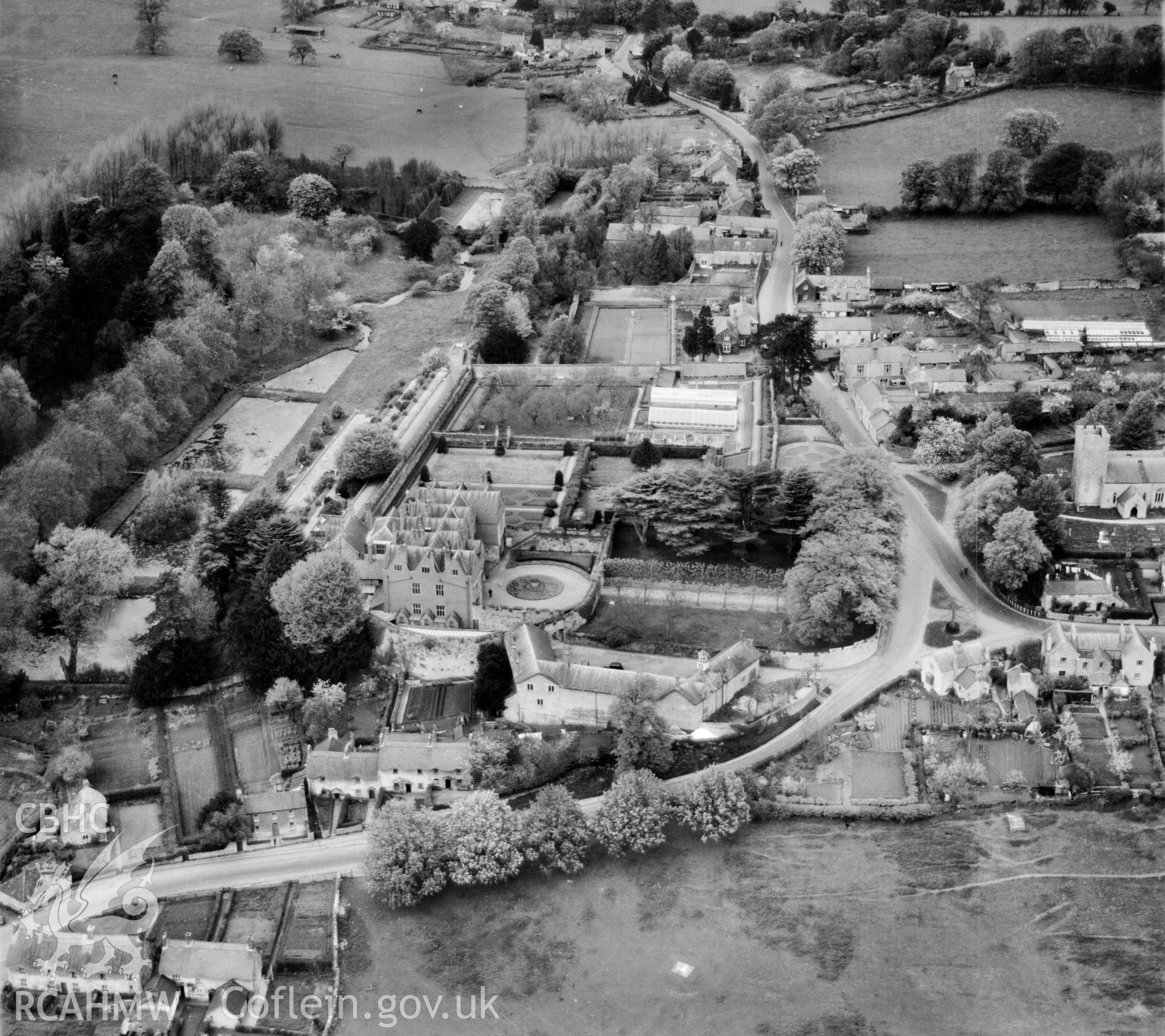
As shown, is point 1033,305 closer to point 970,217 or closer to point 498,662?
point 970,217

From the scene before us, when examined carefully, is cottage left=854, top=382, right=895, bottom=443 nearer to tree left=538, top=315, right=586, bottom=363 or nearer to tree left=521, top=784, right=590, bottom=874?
tree left=538, top=315, right=586, bottom=363

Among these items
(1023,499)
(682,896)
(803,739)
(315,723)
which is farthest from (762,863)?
(1023,499)

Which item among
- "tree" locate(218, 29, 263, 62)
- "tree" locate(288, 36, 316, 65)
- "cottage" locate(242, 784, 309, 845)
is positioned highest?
"tree" locate(218, 29, 263, 62)

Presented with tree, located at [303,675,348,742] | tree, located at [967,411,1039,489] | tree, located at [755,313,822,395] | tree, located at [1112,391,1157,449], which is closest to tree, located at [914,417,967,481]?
tree, located at [967,411,1039,489]

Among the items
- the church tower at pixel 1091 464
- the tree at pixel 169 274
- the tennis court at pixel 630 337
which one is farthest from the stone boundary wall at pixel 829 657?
the tree at pixel 169 274

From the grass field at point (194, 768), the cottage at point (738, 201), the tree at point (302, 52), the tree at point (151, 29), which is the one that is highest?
the tree at point (151, 29)

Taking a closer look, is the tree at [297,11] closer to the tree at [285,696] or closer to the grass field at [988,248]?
the grass field at [988,248]

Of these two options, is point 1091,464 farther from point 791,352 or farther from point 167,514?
point 167,514
